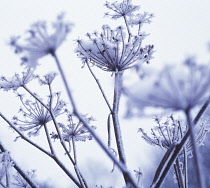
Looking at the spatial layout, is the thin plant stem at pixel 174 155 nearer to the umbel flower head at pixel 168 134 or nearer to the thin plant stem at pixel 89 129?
the thin plant stem at pixel 89 129

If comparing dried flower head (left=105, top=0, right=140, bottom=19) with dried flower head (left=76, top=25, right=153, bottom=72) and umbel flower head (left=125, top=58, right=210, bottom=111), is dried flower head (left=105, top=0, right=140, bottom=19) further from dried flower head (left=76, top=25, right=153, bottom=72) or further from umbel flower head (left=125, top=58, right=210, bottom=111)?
umbel flower head (left=125, top=58, right=210, bottom=111)

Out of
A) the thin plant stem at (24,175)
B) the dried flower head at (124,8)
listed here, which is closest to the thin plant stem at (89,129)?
the thin plant stem at (24,175)

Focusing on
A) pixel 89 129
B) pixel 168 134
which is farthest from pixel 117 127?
pixel 89 129

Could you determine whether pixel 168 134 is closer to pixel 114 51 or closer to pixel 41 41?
pixel 114 51

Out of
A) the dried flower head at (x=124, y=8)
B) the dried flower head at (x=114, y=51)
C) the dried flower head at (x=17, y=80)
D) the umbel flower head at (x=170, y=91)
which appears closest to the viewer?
the umbel flower head at (x=170, y=91)

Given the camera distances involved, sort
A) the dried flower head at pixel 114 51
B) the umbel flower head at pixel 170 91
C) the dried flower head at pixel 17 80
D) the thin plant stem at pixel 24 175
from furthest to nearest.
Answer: the dried flower head at pixel 17 80 < the dried flower head at pixel 114 51 < the thin plant stem at pixel 24 175 < the umbel flower head at pixel 170 91
